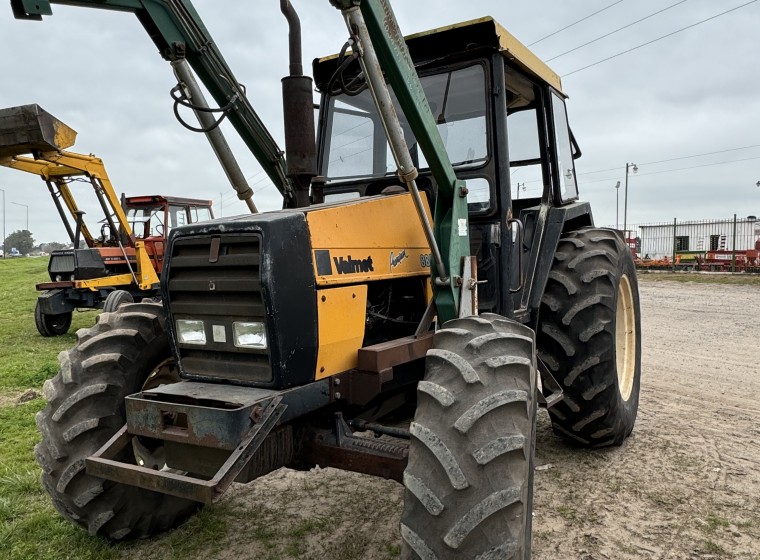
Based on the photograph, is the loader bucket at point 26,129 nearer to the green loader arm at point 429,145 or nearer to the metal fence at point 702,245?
the green loader arm at point 429,145

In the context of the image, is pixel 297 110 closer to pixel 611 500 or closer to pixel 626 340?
pixel 611 500

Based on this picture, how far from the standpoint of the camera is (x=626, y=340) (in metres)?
5.15

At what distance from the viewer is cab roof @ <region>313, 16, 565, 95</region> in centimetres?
368

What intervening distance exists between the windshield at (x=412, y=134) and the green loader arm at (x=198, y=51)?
404 mm

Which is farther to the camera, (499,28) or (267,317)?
(499,28)

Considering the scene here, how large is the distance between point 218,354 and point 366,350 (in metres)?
0.70

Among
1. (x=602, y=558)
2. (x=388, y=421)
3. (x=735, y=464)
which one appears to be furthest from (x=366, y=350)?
(x=735, y=464)

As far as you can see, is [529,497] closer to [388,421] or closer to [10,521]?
[388,421]

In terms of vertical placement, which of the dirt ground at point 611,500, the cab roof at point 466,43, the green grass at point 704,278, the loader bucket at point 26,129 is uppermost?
the loader bucket at point 26,129

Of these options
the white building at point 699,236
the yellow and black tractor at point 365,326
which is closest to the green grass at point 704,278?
the white building at point 699,236

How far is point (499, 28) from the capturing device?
370 cm

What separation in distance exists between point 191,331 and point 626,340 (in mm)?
3625

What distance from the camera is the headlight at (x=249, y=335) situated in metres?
2.76

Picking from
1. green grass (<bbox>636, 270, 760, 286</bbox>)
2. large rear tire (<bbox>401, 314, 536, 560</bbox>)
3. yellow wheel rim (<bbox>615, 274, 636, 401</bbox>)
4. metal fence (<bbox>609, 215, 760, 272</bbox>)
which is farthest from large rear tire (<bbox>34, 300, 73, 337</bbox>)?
metal fence (<bbox>609, 215, 760, 272</bbox>)
